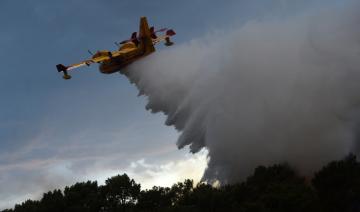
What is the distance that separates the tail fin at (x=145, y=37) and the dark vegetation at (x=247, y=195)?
2401cm

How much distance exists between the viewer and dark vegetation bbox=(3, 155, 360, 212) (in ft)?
230

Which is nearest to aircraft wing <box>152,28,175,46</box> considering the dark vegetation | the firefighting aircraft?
the firefighting aircraft

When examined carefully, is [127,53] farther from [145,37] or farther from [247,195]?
[247,195]

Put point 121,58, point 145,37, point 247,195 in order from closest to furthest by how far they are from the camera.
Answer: point 247,195 < point 145,37 < point 121,58

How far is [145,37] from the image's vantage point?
80125 mm

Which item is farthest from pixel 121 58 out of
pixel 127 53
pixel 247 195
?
pixel 247 195

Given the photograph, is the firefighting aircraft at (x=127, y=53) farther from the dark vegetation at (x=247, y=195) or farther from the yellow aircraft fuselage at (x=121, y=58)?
the dark vegetation at (x=247, y=195)

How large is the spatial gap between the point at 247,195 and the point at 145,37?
29.1 metres

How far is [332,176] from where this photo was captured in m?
73.3

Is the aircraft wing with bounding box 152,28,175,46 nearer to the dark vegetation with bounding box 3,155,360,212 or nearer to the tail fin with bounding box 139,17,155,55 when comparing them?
the tail fin with bounding box 139,17,155,55

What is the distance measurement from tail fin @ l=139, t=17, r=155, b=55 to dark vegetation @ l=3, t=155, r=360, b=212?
24009mm

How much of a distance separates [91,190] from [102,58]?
29.5 metres

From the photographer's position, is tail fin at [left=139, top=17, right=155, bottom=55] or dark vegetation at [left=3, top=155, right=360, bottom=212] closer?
dark vegetation at [left=3, top=155, right=360, bottom=212]

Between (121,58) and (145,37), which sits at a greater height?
(145,37)
